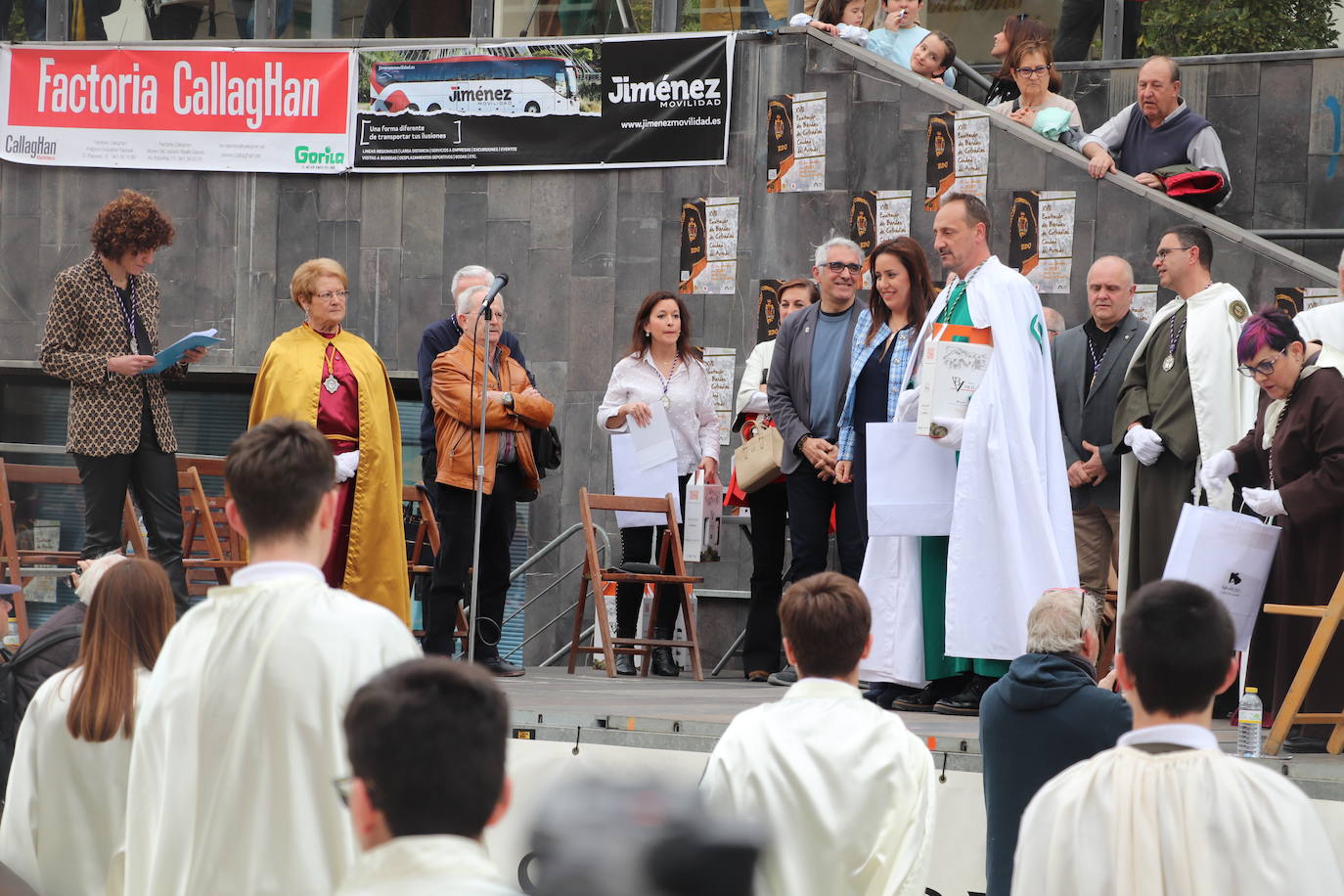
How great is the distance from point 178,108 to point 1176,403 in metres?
8.33

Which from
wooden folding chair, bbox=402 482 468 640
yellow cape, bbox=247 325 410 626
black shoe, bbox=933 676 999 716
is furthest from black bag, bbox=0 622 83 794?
wooden folding chair, bbox=402 482 468 640

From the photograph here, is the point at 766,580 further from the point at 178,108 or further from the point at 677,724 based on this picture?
the point at 178,108

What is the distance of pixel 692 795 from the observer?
45.6 inches

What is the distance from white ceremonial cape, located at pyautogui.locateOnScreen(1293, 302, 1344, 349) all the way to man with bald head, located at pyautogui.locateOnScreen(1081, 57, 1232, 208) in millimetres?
2704

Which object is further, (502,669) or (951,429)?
(502,669)

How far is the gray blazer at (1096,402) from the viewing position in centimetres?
771

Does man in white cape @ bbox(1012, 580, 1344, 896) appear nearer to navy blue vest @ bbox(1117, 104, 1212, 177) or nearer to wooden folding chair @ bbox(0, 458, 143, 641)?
wooden folding chair @ bbox(0, 458, 143, 641)

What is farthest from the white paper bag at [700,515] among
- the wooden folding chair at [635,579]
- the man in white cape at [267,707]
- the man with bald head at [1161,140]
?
the man in white cape at [267,707]

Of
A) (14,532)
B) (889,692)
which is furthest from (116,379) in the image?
(889,692)

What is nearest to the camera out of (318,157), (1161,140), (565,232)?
(1161,140)

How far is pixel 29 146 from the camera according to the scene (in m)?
13.0

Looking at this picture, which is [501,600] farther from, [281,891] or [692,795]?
[692,795]

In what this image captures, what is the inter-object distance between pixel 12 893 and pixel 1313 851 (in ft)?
8.06

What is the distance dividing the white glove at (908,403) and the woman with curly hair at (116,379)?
9.39 feet
